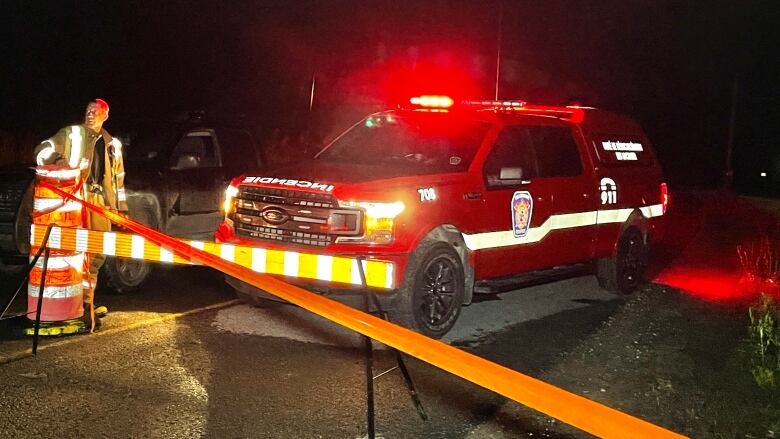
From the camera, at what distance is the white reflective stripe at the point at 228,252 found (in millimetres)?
5730

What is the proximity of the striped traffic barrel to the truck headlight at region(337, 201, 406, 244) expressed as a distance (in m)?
2.14

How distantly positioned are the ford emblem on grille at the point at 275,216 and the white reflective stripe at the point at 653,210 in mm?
4611

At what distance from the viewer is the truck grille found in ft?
21.3

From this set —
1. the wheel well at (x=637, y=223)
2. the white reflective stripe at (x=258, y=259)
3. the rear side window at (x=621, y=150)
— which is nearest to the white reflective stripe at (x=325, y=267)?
the white reflective stripe at (x=258, y=259)

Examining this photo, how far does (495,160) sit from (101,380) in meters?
3.76

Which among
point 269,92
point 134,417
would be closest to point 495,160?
point 134,417

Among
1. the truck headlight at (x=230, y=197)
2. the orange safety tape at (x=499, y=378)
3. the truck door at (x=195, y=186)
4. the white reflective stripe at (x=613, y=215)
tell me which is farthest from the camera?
the truck door at (x=195, y=186)

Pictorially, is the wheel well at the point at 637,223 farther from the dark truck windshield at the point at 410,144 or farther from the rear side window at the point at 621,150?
the dark truck windshield at the point at 410,144

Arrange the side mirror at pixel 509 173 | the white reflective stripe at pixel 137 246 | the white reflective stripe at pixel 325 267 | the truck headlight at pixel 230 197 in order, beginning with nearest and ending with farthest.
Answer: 1. the white reflective stripe at pixel 325 267
2. the white reflective stripe at pixel 137 246
3. the side mirror at pixel 509 173
4. the truck headlight at pixel 230 197

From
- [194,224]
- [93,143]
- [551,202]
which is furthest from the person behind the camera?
[194,224]

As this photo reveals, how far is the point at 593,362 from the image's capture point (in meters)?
6.53

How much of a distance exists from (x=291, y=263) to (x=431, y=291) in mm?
1633

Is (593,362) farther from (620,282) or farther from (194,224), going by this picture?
(194,224)

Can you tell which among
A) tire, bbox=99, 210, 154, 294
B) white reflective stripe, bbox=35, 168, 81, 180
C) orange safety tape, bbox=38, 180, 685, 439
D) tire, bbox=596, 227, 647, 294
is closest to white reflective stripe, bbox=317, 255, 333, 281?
orange safety tape, bbox=38, 180, 685, 439
